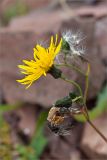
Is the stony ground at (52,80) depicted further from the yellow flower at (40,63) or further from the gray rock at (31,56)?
the yellow flower at (40,63)

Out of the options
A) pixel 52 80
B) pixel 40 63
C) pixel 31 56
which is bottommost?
pixel 52 80

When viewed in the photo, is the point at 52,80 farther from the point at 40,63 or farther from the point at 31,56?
the point at 40,63

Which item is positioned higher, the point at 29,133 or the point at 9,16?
the point at 9,16

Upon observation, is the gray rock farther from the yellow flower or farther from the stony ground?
the yellow flower

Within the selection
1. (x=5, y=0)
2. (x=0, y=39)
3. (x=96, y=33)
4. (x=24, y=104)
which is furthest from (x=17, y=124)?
(x=5, y=0)

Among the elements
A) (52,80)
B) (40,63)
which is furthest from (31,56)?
(40,63)

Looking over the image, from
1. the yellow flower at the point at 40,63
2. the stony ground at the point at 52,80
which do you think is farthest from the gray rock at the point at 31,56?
the yellow flower at the point at 40,63

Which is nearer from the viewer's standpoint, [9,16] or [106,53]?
[106,53]

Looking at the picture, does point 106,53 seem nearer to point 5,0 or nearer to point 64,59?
point 64,59
